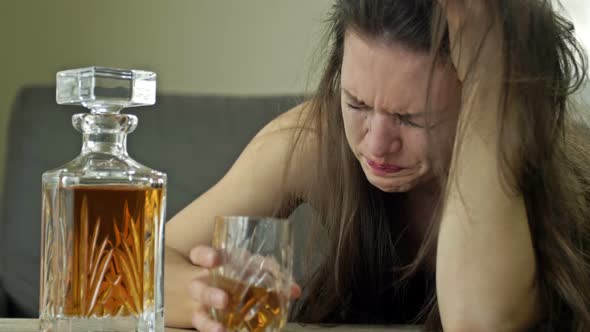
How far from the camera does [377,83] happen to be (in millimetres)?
1112

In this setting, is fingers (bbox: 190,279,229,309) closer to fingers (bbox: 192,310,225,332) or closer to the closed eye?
fingers (bbox: 192,310,225,332)

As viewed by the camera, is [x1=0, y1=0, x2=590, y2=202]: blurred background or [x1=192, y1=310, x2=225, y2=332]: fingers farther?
[x1=0, y1=0, x2=590, y2=202]: blurred background

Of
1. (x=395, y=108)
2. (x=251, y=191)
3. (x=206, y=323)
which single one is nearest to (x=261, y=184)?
(x=251, y=191)

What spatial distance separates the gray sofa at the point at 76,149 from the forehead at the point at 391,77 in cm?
87

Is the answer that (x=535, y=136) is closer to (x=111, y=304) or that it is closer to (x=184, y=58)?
(x=111, y=304)

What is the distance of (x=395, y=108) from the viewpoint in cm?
111

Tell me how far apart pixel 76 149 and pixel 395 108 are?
3.60 ft

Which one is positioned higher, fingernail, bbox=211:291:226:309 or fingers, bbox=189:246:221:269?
fingers, bbox=189:246:221:269

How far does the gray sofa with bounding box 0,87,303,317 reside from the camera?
1.97 meters

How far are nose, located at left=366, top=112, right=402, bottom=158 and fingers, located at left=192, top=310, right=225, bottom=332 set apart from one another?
1.10 ft

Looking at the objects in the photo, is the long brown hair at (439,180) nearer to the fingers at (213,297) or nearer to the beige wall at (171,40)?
the fingers at (213,297)

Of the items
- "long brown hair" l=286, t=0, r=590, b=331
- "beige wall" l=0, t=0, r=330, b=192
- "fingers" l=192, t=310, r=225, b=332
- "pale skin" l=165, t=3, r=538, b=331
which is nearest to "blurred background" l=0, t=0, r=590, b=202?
"beige wall" l=0, t=0, r=330, b=192

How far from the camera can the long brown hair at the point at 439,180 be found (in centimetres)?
111

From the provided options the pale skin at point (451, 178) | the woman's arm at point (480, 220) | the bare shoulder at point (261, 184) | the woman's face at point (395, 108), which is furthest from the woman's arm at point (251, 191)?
the woman's arm at point (480, 220)
